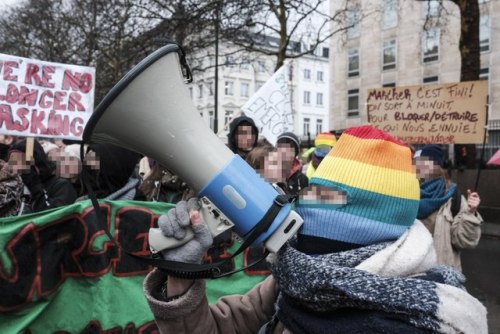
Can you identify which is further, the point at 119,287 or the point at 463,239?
the point at 463,239

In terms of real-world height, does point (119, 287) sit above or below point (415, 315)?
below

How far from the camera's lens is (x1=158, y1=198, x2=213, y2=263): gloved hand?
123 centimetres

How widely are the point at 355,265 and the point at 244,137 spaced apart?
10.9 ft

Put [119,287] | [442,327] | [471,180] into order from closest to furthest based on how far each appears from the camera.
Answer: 1. [442,327]
2. [119,287]
3. [471,180]

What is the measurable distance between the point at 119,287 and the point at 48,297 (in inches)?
15.6

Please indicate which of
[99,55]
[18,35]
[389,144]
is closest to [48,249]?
[389,144]

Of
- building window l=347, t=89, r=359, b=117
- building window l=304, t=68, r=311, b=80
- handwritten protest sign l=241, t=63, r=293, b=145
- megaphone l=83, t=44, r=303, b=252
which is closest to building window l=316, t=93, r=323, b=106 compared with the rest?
building window l=304, t=68, r=311, b=80

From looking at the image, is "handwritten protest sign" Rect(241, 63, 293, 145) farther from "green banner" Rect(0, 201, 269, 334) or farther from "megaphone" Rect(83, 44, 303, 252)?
"megaphone" Rect(83, 44, 303, 252)

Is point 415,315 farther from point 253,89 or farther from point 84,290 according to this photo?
point 253,89

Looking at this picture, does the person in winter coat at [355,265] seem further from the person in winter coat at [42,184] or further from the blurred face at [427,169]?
the person in winter coat at [42,184]

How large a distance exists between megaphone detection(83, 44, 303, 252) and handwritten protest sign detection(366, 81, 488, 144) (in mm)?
7140

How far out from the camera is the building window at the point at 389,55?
3191cm

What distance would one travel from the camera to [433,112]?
8.05 metres

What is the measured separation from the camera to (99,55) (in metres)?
19.0
